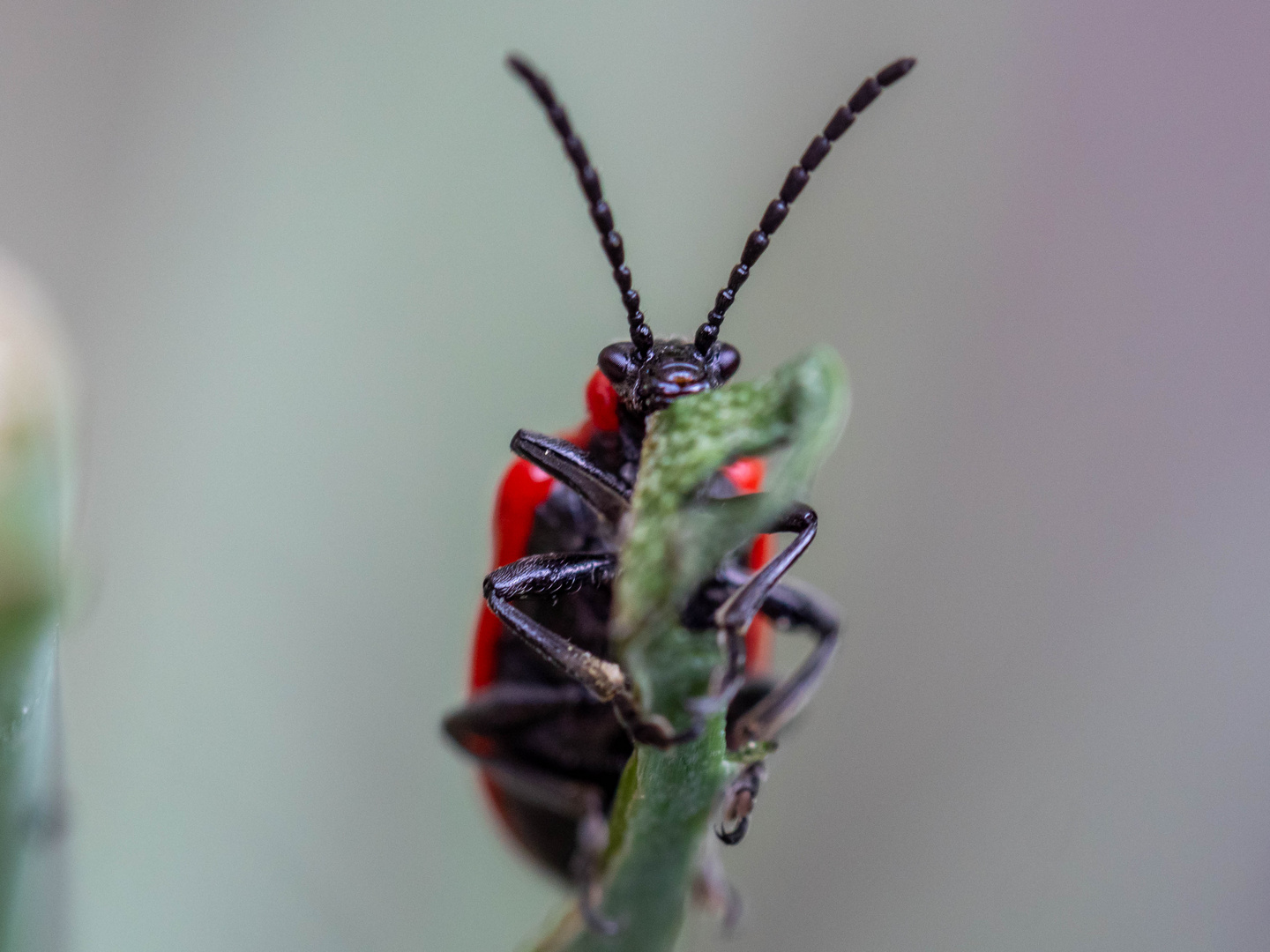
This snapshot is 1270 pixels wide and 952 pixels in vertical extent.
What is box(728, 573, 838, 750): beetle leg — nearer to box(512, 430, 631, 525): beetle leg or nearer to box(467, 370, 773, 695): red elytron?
box(467, 370, 773, 695): red elytron

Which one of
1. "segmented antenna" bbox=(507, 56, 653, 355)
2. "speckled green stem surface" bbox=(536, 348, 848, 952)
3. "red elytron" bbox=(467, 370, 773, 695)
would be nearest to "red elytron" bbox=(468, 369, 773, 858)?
"red elytron" bbox=(467, 370, 773, 695)

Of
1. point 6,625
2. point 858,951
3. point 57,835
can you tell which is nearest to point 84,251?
point 57,835

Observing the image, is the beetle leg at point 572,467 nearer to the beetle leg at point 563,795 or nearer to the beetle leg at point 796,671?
the beetle leg at point 796,671

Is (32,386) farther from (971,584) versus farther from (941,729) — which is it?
(971,584)

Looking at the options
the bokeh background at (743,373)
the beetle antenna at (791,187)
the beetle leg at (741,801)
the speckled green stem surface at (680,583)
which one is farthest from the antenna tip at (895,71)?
the speckled green stem surface at (680,583)

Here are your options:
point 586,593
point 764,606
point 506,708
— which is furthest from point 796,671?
point 506,708

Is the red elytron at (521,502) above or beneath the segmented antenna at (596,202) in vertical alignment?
beneath

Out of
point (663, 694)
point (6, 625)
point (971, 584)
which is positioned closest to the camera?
point (6, 625)
